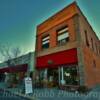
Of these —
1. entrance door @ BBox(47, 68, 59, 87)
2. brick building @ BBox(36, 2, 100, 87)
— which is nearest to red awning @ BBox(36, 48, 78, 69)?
brick building @ BBox(36, 2, 100, 87)

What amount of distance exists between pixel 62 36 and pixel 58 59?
9.72 feet

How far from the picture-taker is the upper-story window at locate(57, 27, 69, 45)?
56.0 feet

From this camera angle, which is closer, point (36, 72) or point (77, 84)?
point (77, 84)

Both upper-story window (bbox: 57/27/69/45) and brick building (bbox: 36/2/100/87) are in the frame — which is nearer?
brick building (bbox: 36/2/100/87)

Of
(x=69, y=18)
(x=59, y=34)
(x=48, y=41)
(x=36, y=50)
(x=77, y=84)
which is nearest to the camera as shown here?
(x=77, y=84)

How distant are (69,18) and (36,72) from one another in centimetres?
883

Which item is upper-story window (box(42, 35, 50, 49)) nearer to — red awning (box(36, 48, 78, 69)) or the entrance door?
red awning (box(36, 48, 78, 69))

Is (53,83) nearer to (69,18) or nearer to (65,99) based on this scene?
(65,99)

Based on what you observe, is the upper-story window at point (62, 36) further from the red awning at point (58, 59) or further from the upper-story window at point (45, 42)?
the upper-story window at point (45, 42)

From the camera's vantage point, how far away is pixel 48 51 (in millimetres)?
19000

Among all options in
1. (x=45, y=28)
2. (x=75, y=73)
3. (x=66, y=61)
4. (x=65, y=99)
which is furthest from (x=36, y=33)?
(x=65, y=99)

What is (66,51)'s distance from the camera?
16.3 metres

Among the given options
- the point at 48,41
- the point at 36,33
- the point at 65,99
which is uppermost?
the point at 36,33

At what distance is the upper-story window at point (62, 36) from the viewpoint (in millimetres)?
17078
